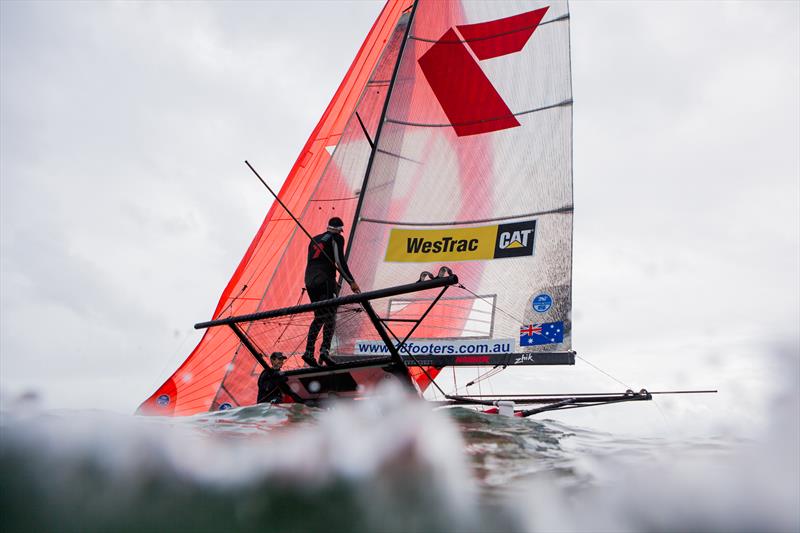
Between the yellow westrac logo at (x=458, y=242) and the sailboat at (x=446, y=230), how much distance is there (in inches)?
0.6

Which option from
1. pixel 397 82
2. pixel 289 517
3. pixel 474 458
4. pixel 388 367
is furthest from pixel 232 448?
pixel 397 82

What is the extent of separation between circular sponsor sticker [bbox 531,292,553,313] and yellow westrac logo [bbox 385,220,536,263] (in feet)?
2.32

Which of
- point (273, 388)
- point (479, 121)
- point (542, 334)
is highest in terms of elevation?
point (479, 121)

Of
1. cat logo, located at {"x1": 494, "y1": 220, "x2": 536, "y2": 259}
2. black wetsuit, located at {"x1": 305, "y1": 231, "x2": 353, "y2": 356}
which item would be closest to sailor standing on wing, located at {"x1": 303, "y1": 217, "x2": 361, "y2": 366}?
black wetsuit, located at {"x1": 305, "y1": 231, "x2": 353, "y2": 356}

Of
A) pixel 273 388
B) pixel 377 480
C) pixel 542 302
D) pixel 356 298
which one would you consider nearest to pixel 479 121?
pixel 542 302

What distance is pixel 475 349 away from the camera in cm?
805

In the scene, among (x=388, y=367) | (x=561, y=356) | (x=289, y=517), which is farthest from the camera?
(x=561, y=356)

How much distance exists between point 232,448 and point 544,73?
6.93 m

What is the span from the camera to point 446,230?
893cm

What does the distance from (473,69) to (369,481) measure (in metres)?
6.84

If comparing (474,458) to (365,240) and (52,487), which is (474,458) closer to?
(52,487)

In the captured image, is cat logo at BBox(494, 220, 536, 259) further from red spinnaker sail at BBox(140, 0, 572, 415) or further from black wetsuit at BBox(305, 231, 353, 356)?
black wetsuit at BBox(305, 231, 353, 356)

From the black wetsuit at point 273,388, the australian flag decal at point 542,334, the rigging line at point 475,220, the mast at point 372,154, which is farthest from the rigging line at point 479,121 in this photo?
the black wetsuit at point 273,388

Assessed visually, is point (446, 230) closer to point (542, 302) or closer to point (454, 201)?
point (454, 201)
